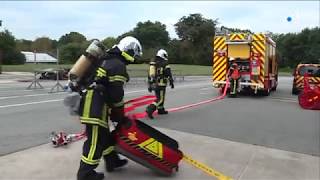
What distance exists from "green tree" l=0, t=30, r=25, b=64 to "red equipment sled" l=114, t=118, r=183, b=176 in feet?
244

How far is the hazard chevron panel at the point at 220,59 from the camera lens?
18.8 metres

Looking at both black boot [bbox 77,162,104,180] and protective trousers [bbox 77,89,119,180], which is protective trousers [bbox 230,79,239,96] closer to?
protective trousers [bbox 77,89,119,180]

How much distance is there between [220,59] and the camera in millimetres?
18922

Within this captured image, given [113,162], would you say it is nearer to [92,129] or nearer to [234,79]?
[92,129]

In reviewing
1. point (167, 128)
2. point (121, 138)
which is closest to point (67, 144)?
point (121, 138)

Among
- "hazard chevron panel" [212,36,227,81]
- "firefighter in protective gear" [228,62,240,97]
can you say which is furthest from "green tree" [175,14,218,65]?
"firefighter in protective gear" [228,62,240,97]

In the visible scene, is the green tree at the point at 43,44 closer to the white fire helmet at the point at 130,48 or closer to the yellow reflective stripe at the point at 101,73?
the white fire helmet at the point at 130,48

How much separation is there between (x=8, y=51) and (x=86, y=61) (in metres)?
77.3

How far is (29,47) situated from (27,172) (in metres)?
127

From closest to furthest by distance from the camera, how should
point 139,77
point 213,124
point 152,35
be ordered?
point 213,124 < point 139,77 < point 152,35

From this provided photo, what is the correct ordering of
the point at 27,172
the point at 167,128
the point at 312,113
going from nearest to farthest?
the point at 27,172, the point at 167,128, the point at 312,113

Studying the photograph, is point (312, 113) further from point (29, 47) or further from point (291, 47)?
point (29, 47)

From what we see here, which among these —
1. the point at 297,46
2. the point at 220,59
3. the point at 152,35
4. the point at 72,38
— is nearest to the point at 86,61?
the point at 220,59

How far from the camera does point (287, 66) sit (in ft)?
308
